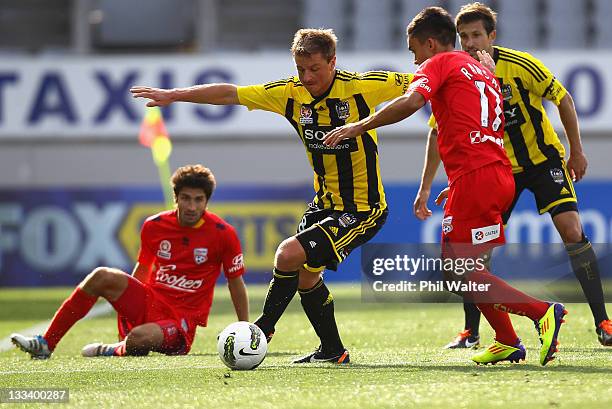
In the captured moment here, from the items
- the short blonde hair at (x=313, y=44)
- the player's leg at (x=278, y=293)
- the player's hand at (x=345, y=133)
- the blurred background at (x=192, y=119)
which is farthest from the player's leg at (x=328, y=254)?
the blurred background at (x=192, y=119)

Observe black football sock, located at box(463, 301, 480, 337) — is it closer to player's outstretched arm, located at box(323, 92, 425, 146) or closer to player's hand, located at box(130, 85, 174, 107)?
player's outstretched arm, located at box(323, 92, 425, 146)

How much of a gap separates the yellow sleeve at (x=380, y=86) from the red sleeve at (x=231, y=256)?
136cm

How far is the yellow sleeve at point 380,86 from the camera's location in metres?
6.11

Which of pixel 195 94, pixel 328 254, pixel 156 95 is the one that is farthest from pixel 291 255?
pixel 156 95

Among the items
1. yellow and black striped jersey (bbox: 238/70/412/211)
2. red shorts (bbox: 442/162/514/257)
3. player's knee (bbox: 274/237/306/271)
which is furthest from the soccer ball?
red shorts (bbox: 442/162/514/257)

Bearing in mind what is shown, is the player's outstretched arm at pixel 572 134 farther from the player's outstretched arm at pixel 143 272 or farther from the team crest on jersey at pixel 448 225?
the player's outstretched arm at pixel 143 272

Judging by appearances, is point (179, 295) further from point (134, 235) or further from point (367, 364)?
point (134, 235)

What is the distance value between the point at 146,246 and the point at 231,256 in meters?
0.58

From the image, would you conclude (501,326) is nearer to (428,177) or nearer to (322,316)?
(322,316)

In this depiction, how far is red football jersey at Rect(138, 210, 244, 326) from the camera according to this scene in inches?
278

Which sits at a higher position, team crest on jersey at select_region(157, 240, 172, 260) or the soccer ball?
team crest on jersey at select_region(157, 240, 172, 260)

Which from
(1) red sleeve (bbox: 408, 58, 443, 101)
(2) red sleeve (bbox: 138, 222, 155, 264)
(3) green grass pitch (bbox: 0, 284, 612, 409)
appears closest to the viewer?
(3) green grass pitch (bbox: 0, 284, 612, 409)

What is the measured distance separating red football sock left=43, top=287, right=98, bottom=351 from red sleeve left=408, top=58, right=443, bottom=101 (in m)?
2.54

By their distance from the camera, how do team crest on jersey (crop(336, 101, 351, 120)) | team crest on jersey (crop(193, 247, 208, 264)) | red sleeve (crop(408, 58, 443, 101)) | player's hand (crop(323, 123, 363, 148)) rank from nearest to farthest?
player's hand (crop(323, 123, 363, 148)), red sleeve (crop(408, 58, 443, 101)), team crest on jersey (crop(336, 101, 351, 120)), team crest on jersey (crop(193, 247, 208, 264))
